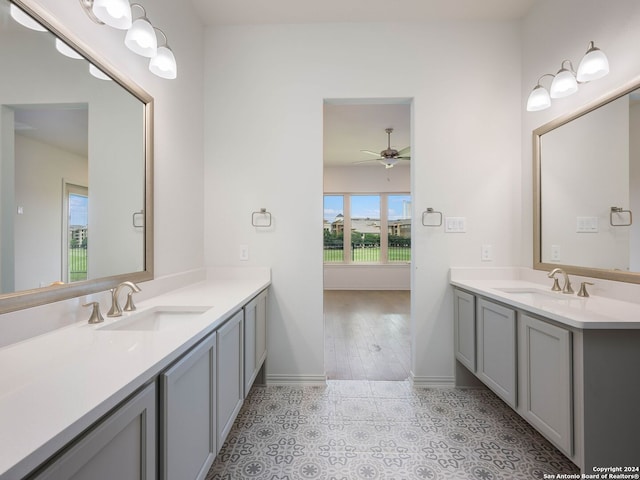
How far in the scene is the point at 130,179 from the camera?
158 cm

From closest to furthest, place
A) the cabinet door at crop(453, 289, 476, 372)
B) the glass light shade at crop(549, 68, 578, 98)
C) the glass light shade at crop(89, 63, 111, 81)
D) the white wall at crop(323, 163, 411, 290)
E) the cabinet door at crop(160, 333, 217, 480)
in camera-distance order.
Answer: the cabinet door at crop(160, 333, 217, 480), the glass light shade at crop(89, 63, 111, 81), the glass light shade at crop(549, 68, 578, 98), the cabinet door at crop(453, 289, 476, 372), the white wall at crop(323, 163, 411, 290)

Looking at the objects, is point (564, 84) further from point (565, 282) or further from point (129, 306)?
point (129, 306)

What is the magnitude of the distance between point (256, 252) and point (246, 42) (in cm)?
173

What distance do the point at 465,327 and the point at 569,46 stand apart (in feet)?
6.65

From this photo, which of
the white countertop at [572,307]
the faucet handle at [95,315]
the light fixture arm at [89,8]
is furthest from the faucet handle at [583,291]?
the light fixture arm at [89,8]

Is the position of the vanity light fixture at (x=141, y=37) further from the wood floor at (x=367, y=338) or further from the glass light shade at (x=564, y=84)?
the wood floor at (x=367, y=338)

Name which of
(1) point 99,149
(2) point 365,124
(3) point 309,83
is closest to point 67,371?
(1) point 99,149

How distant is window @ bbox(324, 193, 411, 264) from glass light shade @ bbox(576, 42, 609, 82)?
216 inches

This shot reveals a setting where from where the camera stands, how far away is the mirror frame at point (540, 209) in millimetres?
1604

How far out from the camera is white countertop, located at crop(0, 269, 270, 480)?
1.70 feet

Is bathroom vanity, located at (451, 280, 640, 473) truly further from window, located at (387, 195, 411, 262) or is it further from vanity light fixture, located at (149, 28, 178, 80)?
window, located at (387, 195, 411, 262)

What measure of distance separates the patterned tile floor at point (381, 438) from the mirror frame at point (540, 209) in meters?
1.03

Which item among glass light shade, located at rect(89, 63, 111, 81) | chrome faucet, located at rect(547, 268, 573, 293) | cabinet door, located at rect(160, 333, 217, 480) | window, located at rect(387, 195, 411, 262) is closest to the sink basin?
cabinet door, located at rect(160, 333, 217, 480)

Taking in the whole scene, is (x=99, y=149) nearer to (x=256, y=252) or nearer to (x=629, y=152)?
(x=256, y=252)
